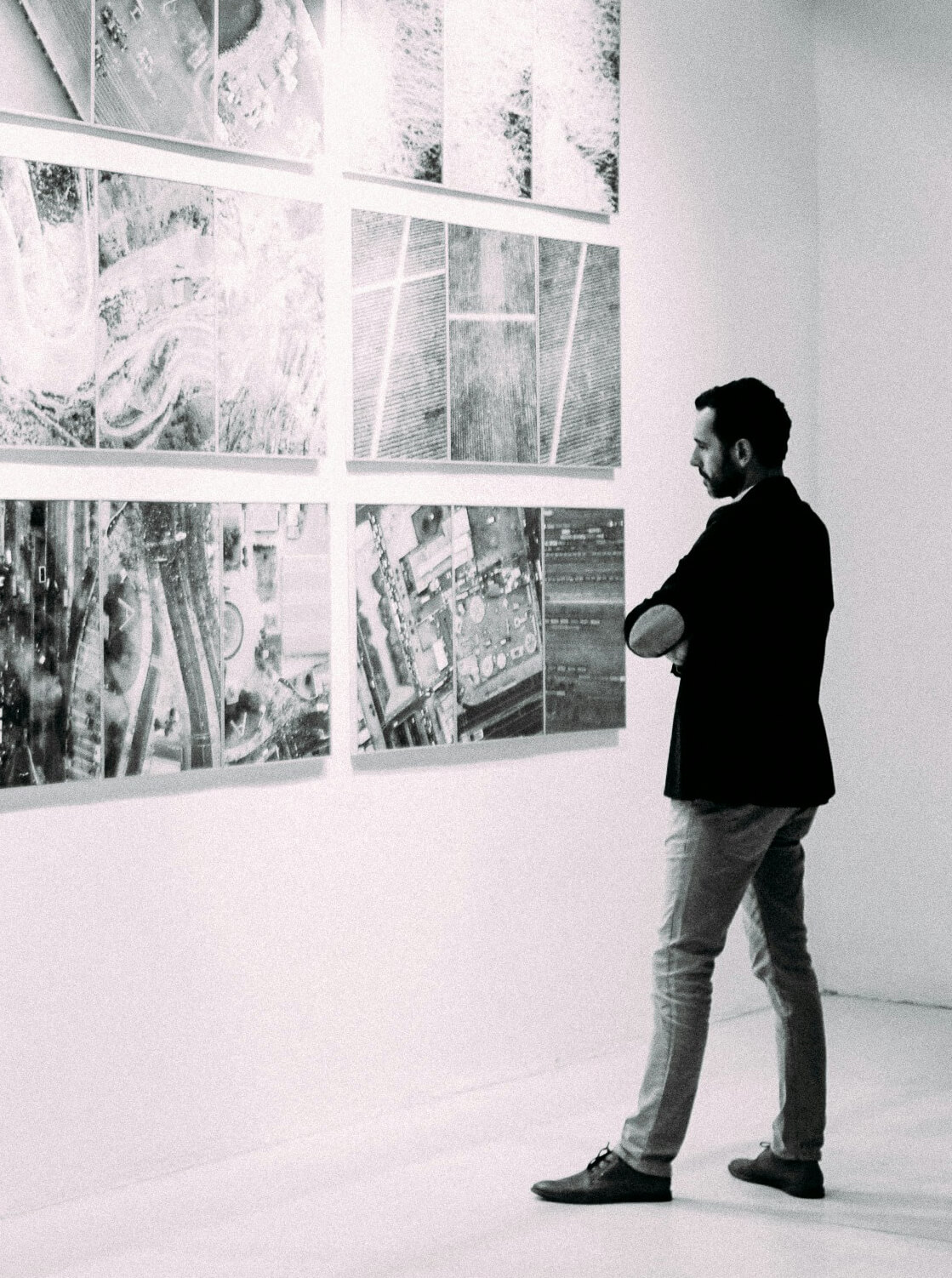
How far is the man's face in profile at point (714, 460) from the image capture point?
131 inches

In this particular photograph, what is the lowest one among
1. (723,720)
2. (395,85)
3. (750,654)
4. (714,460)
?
(723,720)

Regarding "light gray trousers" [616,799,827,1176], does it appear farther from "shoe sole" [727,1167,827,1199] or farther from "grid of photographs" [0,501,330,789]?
"grid of photographs" [0,501,330,789]

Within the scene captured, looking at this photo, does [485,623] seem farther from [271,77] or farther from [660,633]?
[271,77]

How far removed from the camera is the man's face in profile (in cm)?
334

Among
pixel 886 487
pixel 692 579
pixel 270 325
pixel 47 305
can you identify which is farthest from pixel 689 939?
pixel 886 487

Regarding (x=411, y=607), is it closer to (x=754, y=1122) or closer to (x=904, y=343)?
(x=754, y=1122)

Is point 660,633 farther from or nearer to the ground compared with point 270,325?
nearer to the ground

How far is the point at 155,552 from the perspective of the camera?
137 inches

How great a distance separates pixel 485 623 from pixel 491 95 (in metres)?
1.21

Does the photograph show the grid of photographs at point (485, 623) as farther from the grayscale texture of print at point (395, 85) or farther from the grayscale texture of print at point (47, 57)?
the grayscale texture of print at point (47, 57)

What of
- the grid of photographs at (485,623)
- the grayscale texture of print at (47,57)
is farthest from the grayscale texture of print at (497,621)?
the grayscale texture of print at (47,57)

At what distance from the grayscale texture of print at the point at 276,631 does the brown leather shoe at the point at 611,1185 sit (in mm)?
1023

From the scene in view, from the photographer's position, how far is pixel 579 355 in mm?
4422

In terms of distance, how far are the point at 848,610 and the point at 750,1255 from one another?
2.53 meters
